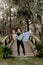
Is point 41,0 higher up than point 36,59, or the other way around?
point 41,0

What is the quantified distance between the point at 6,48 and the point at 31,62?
1.95 meters

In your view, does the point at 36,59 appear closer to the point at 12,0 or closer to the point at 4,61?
the point at 4,61

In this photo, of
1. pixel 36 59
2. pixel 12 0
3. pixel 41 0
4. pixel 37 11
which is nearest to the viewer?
pixel 36 59

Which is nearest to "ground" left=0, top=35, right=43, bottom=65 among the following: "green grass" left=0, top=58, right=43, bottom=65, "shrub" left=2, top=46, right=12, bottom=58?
"green grass" left=0, top=58, right=43, bottom=65

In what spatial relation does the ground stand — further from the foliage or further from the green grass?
the foliage

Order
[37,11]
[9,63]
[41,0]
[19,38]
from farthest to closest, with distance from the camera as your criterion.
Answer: [37,11]
[41,0]
[19,38]
[9,63]

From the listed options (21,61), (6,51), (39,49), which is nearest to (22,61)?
(21,61)

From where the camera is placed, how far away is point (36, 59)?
1323 cm

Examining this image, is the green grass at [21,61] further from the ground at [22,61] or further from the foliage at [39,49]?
the foliage at [39,49]

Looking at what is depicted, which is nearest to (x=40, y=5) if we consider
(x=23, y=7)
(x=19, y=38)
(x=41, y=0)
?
(x=41, y=0)

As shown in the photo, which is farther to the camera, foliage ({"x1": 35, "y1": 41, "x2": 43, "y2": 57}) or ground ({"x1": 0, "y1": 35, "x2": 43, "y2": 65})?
foliage ({"x1": 35, "y1": 41, "x2": 43, "y2": 57})

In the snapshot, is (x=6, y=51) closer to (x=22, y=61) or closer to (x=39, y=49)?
(x=22, y=61)

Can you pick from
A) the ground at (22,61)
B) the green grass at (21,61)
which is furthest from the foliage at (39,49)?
the green grass at (21,61)

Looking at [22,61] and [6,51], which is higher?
[6,51]
